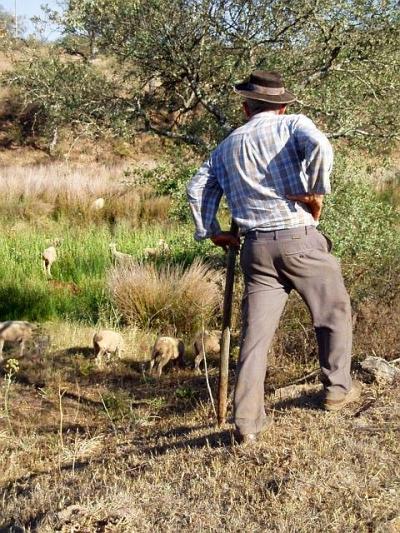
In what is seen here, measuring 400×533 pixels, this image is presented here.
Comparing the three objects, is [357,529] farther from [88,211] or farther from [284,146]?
[88,211]

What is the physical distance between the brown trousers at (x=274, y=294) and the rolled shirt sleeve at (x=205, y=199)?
0.26 metres

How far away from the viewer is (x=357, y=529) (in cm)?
329

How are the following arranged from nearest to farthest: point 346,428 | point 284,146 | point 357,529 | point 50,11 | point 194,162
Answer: point 357,529 → point 284,146 → point 346,428 → point 50,11 → point 194,162

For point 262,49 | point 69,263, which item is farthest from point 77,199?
point 262,49

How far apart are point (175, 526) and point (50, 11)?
6337 mm

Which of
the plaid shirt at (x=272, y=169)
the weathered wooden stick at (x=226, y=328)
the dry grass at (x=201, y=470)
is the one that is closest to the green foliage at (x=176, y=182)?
the dry grass at (x=201, y=470)

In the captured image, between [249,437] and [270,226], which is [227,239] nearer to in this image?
[270,226]

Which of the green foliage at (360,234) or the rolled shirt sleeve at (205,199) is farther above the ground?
the rolled shirt sleeve at (205,199)

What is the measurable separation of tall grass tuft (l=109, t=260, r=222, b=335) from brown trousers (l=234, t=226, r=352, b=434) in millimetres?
3952

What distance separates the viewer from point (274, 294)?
414 centimetres

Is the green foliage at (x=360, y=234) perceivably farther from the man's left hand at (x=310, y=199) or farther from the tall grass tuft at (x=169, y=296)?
the man's left hand at (x=310, y=199)

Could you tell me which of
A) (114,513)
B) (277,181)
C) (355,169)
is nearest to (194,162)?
(355,169)

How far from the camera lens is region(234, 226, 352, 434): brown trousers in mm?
4039

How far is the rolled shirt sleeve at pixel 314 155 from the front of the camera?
3.80m
